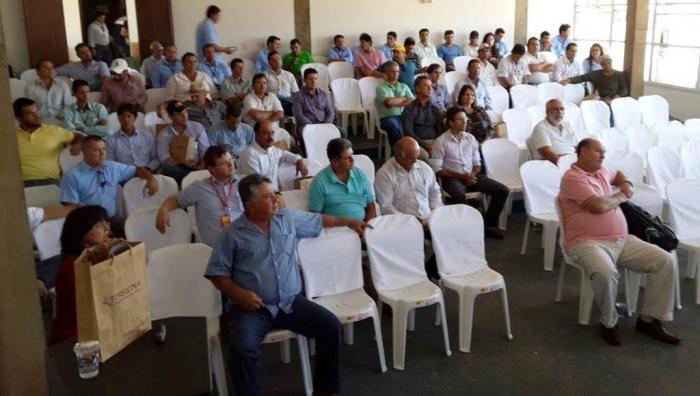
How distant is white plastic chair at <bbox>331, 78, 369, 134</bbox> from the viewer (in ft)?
27.7

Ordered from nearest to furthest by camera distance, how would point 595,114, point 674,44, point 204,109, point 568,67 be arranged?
point 204,109 < point 595,114 < point 568,67 < point 674,44

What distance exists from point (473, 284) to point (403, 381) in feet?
2.38

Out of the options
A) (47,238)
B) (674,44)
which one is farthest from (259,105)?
(674,44)

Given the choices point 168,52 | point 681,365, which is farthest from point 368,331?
point 168,52

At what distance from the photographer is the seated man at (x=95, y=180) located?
15.7ft

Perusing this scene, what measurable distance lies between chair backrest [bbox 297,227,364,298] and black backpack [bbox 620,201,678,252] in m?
1.93

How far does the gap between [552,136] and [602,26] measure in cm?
691

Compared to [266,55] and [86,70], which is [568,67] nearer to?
[266,55]

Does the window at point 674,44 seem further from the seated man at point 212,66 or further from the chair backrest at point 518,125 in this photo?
the seated man at point 212,66

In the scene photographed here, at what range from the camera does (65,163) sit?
577 cm

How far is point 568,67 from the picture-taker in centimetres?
969

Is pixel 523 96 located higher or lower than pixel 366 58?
lower

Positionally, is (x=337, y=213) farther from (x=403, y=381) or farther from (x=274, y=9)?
(x=274, y=9)

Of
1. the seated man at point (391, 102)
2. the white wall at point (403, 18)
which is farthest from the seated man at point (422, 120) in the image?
the white wall at point (403, 18)
